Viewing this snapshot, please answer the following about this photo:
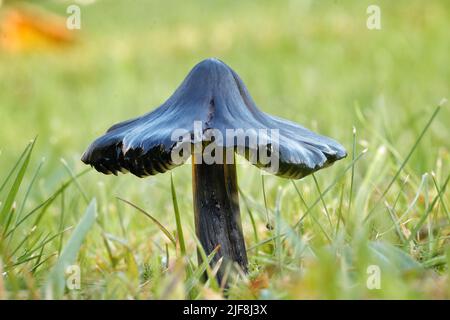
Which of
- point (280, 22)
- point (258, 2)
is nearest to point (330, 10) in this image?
point (280, 22)

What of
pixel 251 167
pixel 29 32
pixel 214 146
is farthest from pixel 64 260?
pixel 29 32

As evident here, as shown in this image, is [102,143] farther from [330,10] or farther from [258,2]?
[258,2]

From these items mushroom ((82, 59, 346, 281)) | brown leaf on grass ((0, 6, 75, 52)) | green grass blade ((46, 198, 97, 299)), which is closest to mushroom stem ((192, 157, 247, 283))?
mushroom ((82, 59, 346, 281))

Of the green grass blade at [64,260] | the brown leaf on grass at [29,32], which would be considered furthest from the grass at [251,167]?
the brown leaf on grass at [29,32]

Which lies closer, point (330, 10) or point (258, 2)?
point (330, 10)

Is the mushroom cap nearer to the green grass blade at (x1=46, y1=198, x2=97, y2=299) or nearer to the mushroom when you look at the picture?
the mushroom

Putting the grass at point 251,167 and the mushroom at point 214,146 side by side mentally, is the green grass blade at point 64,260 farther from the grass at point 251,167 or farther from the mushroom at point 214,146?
the mushroom at point 214,146
